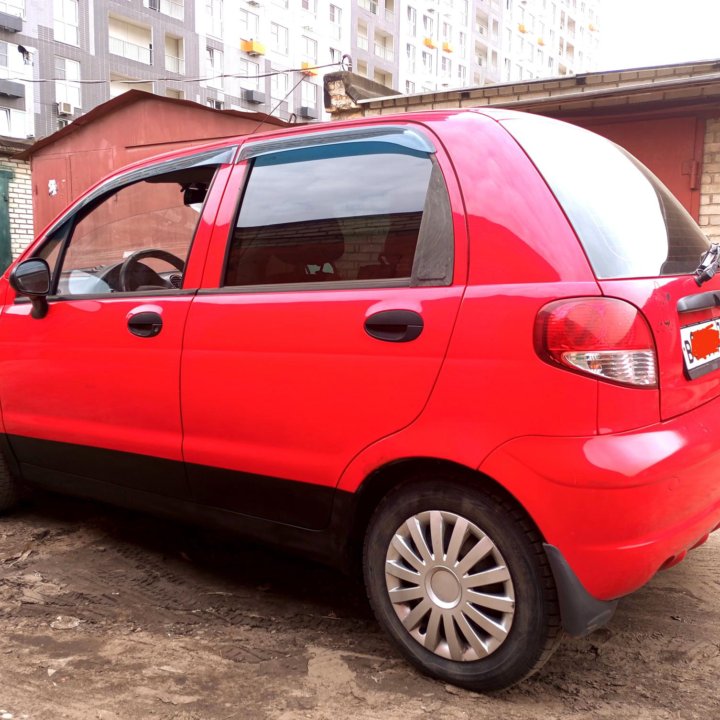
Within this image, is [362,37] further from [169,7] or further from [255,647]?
[255,647]

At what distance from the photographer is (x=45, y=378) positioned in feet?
10.8

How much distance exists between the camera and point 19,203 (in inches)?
639

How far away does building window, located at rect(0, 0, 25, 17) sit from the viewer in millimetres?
32209

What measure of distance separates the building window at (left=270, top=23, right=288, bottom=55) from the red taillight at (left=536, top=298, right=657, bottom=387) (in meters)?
46.3

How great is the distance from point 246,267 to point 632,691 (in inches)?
73.0

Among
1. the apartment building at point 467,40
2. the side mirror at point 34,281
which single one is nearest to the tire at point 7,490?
the side mirror at point 34,281

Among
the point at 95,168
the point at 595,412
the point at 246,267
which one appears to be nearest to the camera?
the point at 595,412

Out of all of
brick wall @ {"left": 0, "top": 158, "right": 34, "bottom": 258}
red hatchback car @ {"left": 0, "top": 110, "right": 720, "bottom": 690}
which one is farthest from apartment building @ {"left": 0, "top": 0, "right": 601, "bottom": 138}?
red hatchback car @ {"left": 0, "top": 110, "right": 720, "bottom": 690}

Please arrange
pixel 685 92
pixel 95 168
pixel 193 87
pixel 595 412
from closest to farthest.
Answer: pixel 595 412 → pixel 685 92 → pixel 95 168 → pixel 193 87

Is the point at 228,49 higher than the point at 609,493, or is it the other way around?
the point at 228,49

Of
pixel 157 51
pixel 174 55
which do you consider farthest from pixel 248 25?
pixel 157 51

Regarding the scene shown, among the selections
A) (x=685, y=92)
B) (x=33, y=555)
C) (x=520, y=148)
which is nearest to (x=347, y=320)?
(x=520, y=148)

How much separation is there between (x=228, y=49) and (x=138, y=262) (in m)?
42.2

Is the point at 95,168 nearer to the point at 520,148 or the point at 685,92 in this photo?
the point at 685,92
